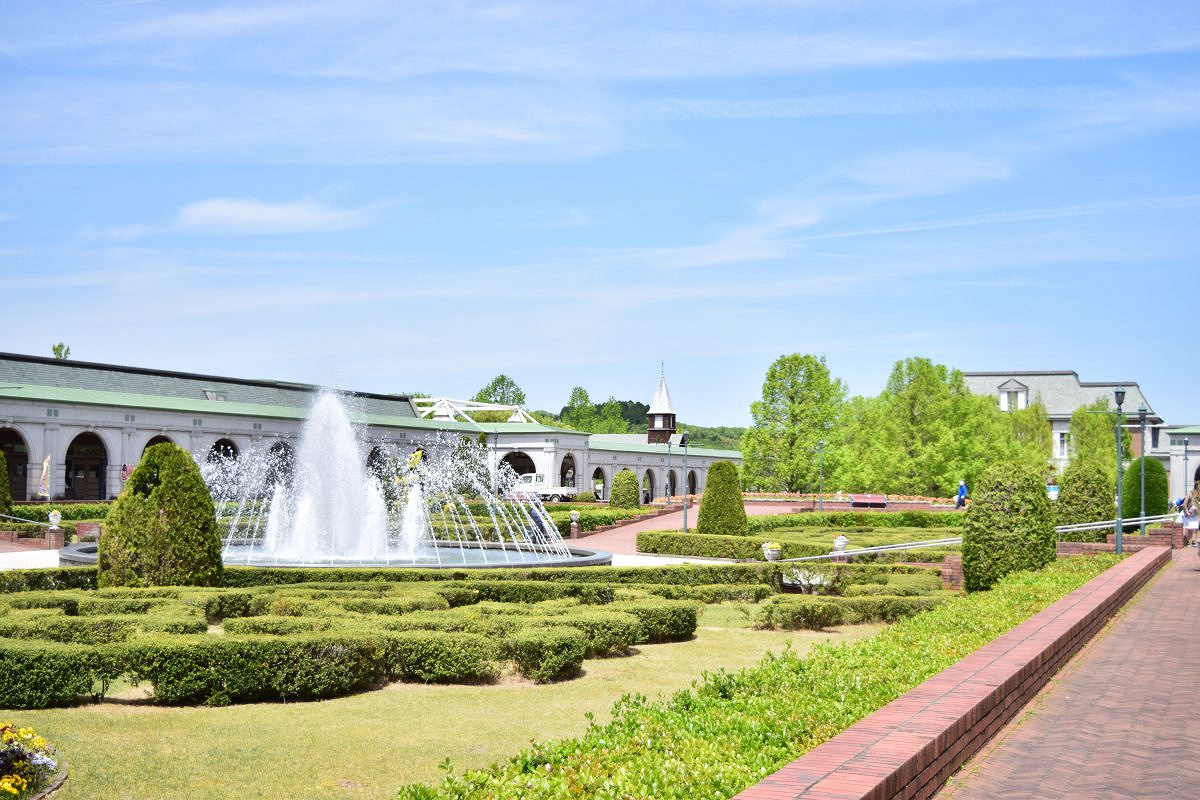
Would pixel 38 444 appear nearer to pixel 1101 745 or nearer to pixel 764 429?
pixel 764 429

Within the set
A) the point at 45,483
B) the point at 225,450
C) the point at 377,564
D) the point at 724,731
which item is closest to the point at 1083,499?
the point at 377,564

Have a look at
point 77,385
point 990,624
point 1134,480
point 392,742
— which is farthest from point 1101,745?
point 77,385

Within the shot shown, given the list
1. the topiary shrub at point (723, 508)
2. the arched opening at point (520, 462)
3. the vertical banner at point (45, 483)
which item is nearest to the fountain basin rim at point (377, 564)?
the topiary shrub at point (723, 508)

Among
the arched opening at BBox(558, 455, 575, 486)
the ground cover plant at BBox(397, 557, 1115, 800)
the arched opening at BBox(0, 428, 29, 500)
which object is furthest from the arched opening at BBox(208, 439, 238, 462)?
the ground cover plant at BBox(397, 557, 1115, 800)

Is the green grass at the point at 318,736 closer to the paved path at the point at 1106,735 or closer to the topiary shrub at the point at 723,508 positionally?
the paved path at the point at 1106,735

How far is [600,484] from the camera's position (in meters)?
83.9

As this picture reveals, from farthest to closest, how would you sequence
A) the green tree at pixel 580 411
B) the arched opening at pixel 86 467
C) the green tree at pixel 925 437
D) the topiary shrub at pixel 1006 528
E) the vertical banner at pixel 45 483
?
the green tree at pixel 580 411 < the arched opening at pixel 86 467 < the green tree at pixel 925 437 < the vertical banner at pixel 45 483 < the topiary shrub at pixel 1006 528

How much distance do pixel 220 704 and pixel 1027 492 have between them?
12180 mm

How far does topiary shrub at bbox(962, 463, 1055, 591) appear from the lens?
663 inches

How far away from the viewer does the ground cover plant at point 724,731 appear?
204 inches

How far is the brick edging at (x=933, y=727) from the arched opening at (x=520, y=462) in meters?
64.6

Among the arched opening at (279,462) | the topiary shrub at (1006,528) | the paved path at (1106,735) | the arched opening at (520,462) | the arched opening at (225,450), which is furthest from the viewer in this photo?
the arched opening at (520,462)

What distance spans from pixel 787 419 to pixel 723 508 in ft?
76.7

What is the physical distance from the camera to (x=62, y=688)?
991 centimetres
